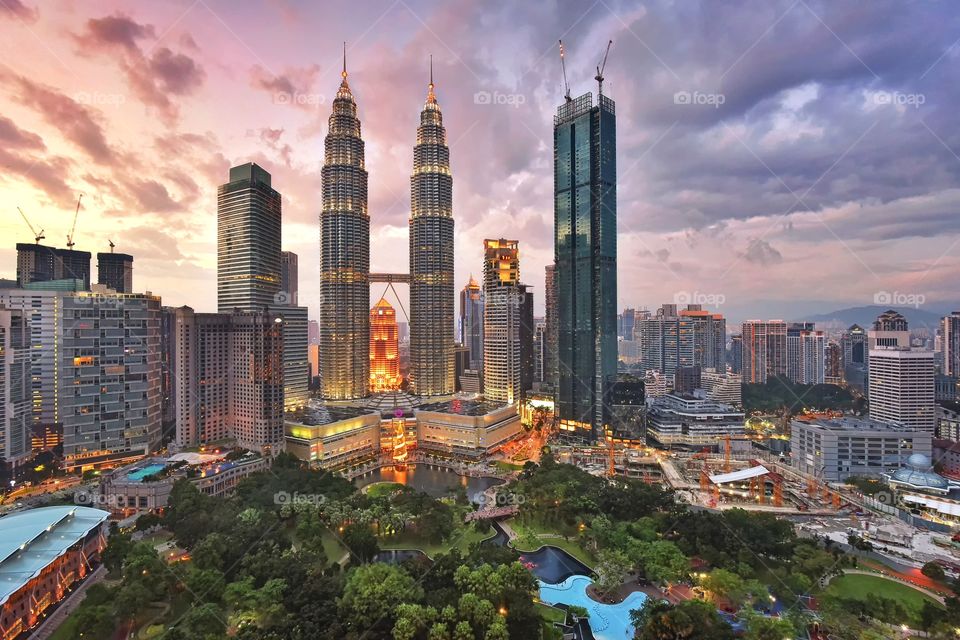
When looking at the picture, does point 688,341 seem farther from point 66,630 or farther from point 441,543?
point 66,630

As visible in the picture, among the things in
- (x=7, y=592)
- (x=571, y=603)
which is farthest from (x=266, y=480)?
(x=571, y=603)

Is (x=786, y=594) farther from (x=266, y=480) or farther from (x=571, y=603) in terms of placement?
(x=266, y=480)

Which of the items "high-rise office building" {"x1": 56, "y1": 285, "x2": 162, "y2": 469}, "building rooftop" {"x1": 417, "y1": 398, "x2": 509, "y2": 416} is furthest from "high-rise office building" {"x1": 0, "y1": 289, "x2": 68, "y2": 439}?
"building rooftop" {"x1": 417, "y1": 398, "x2": 509, "y2": 416}

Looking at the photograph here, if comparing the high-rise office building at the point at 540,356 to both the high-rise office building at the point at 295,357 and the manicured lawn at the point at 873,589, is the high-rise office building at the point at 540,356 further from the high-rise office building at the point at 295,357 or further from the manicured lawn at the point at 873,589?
the manicured lawn at the point at 873,589

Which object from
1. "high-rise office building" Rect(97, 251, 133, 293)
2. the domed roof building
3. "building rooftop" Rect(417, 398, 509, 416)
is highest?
"high-rise office building" Rect(97, 251, 133, 293)

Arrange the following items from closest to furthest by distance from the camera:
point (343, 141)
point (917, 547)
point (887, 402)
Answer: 1. point (917, 547)
2. point (887, 402)
3. point (343, 141)

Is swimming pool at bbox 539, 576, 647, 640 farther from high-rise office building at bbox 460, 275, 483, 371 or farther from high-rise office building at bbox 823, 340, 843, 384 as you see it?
high-rise office building at bbox 460, 275, 483, 371

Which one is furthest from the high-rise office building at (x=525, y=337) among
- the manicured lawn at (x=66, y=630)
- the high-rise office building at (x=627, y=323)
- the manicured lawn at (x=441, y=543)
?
the high-rise office building at (x=627, y=323)
